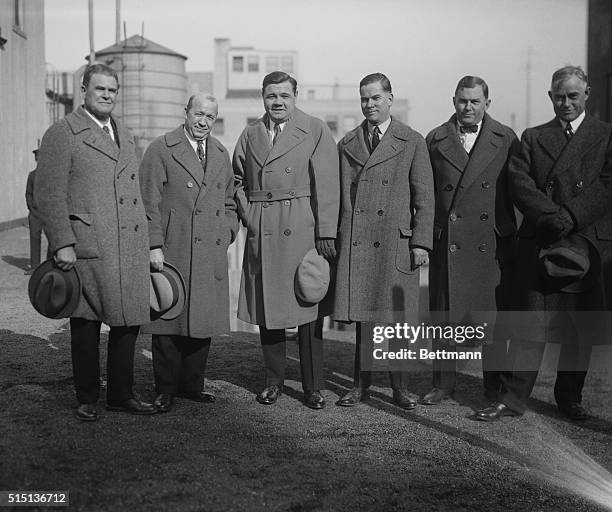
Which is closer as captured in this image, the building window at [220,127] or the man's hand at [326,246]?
the man's hand at [326,246]

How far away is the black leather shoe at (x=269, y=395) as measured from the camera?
218 inches

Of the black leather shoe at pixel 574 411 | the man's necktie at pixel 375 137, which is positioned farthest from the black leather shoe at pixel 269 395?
the black leather shoe at pixel 574 411

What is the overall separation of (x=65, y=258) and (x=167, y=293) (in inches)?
30.0

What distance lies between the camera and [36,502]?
11.5 ft

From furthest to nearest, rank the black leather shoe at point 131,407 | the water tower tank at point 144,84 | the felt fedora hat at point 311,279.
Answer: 1. the water tower tank at point 144,84
2. the felt fedora hat at point 311,279
3. the black leather shoe at point 131,407

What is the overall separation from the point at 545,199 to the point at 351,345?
12.0ft

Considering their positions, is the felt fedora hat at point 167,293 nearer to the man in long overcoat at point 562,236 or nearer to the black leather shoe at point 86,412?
the black leather shoe at point 86,412

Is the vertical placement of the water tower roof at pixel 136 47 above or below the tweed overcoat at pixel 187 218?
above

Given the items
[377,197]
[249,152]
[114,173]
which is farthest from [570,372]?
[114,173]

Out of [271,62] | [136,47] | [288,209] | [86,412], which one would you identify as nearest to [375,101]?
[288,209]

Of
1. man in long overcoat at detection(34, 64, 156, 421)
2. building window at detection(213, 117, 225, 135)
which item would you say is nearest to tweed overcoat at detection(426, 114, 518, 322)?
man in long overcoat at detection(34, 64, 156, 421)

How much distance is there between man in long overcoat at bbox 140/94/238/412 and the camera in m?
5.34

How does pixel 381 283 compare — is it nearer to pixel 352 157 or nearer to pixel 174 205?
pixel 352 157

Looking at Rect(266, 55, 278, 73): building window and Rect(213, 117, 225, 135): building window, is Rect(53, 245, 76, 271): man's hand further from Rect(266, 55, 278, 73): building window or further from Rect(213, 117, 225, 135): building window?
Rect(266, 55, 278, 73): building window
